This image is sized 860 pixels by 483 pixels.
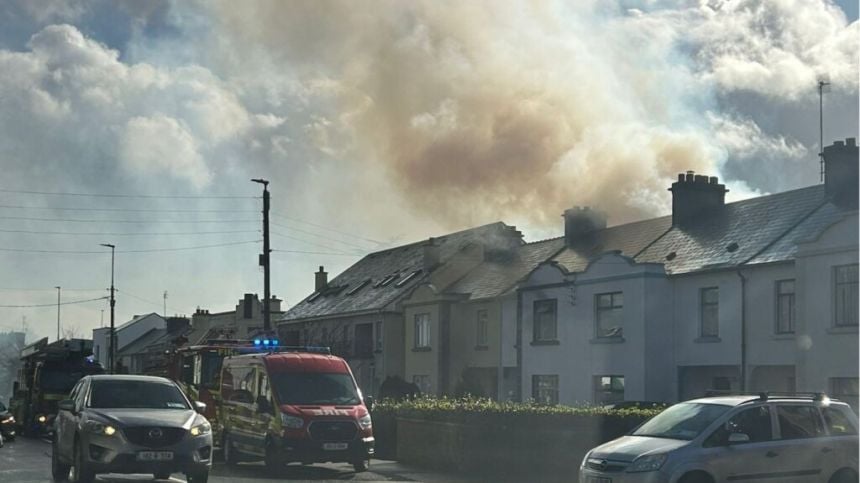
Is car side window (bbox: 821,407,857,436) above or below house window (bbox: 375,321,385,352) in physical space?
below

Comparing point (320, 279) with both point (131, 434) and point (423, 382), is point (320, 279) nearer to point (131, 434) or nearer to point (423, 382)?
point (423, 382)

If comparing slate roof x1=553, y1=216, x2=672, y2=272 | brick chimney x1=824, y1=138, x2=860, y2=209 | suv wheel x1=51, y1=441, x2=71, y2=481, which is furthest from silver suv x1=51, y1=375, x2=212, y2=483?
slate roof x1=553, y1=216, x2=672, y2=272

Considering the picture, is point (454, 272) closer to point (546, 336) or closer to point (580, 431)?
point (546, 336)

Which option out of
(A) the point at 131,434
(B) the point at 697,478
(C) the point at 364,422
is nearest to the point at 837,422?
(B) the point at 697,478

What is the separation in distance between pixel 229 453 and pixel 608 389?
1686 centimetres

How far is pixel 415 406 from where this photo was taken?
85.1 feet

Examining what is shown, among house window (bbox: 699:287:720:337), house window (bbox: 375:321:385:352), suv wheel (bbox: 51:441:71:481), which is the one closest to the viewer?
suv wheel (bbox: 51:441:71:481)

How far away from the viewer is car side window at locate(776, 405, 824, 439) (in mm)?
15242

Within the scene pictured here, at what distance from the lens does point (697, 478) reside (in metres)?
14.6

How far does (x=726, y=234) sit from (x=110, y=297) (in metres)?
40.8

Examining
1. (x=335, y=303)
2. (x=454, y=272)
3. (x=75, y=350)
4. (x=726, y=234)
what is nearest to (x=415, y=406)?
(x=726, y=234)

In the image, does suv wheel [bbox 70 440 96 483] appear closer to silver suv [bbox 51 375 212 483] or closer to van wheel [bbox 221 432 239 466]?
silver suv [bbox 51 375 212 483]

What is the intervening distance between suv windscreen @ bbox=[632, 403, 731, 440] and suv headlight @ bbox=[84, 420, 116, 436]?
294 inches

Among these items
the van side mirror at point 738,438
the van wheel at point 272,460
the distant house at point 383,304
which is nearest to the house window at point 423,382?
the distant house at point 383,304
